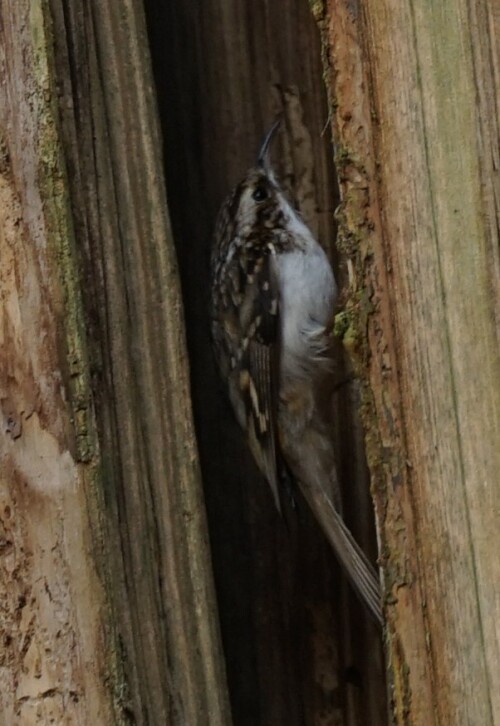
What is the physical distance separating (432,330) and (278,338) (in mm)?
1019

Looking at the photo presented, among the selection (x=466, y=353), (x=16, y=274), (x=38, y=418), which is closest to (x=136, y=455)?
(x=38, y=418)

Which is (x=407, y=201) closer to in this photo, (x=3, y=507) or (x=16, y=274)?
(x=16, y=274)

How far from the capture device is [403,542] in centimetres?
199

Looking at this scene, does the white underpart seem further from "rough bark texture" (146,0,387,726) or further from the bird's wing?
"rough bark texture" (146,0,387,726)

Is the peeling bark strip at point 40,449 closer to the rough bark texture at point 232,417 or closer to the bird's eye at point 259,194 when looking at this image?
the rough bark texture at point 232,417

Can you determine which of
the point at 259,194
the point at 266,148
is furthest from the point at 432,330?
the point at 259,194

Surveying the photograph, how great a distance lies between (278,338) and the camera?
298 cm

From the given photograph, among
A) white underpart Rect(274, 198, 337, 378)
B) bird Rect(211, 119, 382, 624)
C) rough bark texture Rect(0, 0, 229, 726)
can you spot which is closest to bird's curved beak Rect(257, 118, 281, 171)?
bird Rect(211, 119, 382, 624)

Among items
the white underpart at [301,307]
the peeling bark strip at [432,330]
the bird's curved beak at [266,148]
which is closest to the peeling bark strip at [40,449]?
the peeling bark strip at [432,330]

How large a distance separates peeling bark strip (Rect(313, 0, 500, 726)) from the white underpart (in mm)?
729

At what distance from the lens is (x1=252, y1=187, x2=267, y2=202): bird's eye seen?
8.72 ft

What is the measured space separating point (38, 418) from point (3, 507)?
6.3 inches

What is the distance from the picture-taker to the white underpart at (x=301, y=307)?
2795mm

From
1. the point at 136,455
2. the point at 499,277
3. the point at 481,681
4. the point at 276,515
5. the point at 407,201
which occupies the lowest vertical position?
the point at 481,681
